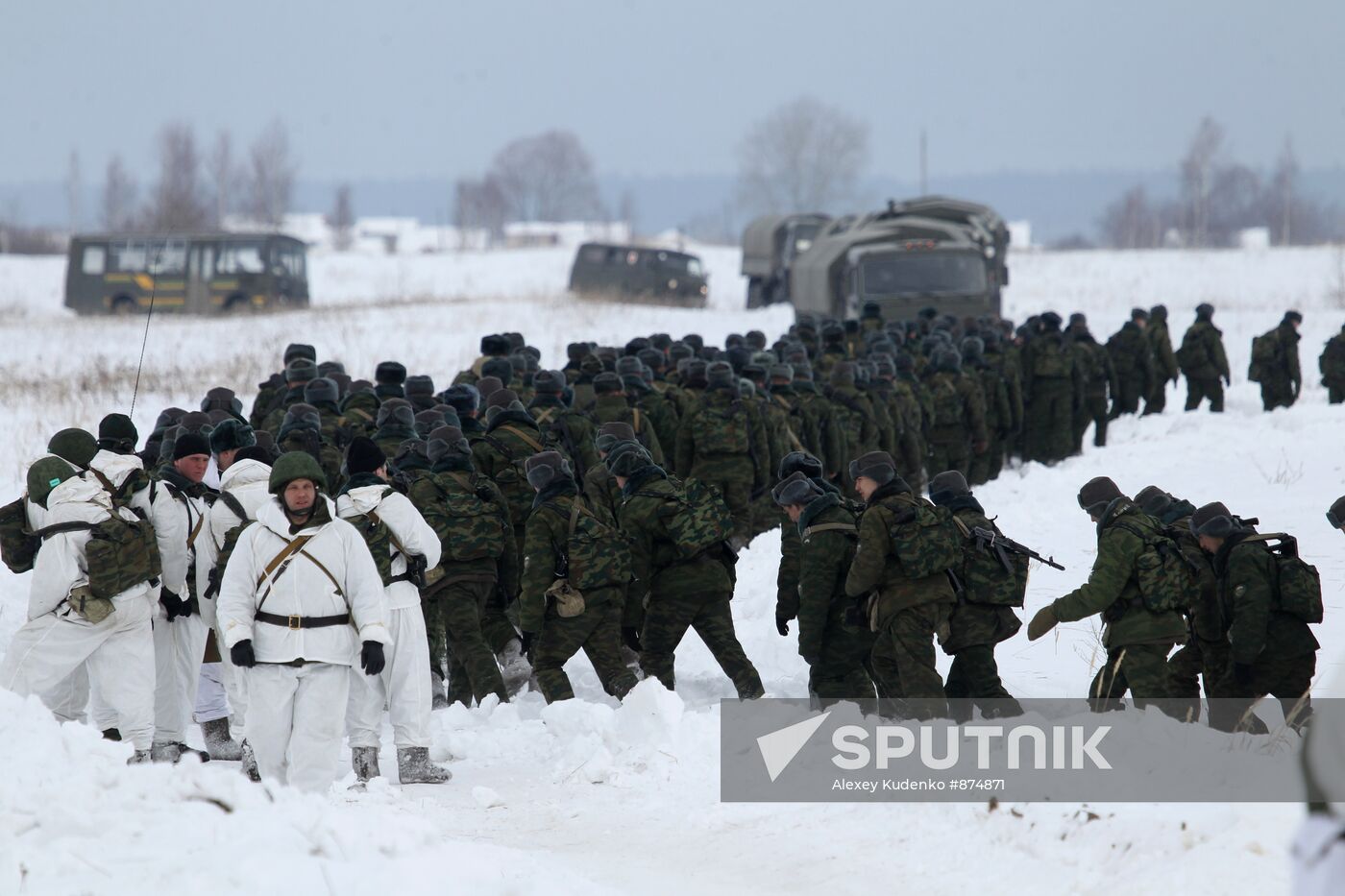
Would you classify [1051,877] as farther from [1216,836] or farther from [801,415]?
[801,415]

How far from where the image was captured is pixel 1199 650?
23.0 ft

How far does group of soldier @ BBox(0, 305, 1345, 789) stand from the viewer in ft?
20.3

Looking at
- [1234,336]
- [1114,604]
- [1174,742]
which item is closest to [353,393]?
[1114,604]

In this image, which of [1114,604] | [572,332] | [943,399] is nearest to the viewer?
[1114,604]

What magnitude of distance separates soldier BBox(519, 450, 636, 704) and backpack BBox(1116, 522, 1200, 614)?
2.71m

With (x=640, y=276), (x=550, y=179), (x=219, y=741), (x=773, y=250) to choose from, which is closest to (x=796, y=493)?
(x=219, y=741)

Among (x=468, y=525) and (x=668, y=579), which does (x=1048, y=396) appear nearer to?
(x=668, y=579)

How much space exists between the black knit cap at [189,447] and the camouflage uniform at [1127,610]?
14.2 feet

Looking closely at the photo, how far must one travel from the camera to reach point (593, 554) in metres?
7.80

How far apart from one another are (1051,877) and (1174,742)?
874 millimetres

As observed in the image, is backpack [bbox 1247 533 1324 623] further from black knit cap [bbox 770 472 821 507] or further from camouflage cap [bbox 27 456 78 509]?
camouflage cap [bbox 27 456 78 509]

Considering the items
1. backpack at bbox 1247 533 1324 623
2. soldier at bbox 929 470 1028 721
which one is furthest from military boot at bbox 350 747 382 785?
backpack at bbox 1247 533 1324 623

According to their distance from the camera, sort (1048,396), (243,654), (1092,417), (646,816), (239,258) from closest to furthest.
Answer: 1. (243,654)
2. (646,816)
3. (1048,396)
4. (1092,417)
5. (239,258)

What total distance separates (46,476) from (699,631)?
3.48 m
